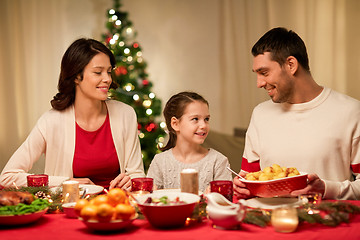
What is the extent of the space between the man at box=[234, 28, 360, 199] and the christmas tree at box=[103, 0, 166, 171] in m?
2.40

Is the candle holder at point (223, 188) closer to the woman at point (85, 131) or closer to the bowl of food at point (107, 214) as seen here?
the bowl of food at point (107, 214)

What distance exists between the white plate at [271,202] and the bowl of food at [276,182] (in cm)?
5

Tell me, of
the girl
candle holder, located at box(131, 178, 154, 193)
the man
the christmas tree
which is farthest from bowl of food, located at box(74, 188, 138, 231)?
the christmas tree

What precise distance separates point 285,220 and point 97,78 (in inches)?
71.1

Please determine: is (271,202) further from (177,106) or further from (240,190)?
(177,106)

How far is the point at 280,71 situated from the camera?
2684mm

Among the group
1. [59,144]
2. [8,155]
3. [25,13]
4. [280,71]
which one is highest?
[25,13]

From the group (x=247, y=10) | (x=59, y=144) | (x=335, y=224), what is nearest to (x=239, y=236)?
(x=335, y=224)

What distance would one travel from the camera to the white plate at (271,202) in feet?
6.38

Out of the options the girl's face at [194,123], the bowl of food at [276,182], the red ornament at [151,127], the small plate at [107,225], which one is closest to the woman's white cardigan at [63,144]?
the girl's face at [194,123]

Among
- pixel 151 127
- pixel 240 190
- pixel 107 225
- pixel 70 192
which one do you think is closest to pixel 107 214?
pixel 107 225

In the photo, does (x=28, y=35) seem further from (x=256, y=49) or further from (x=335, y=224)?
(x=335, y=224)

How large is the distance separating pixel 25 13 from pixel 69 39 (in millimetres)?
579

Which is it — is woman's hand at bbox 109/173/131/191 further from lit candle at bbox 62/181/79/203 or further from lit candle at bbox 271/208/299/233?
lit candle at bbox 271/208/299/233
